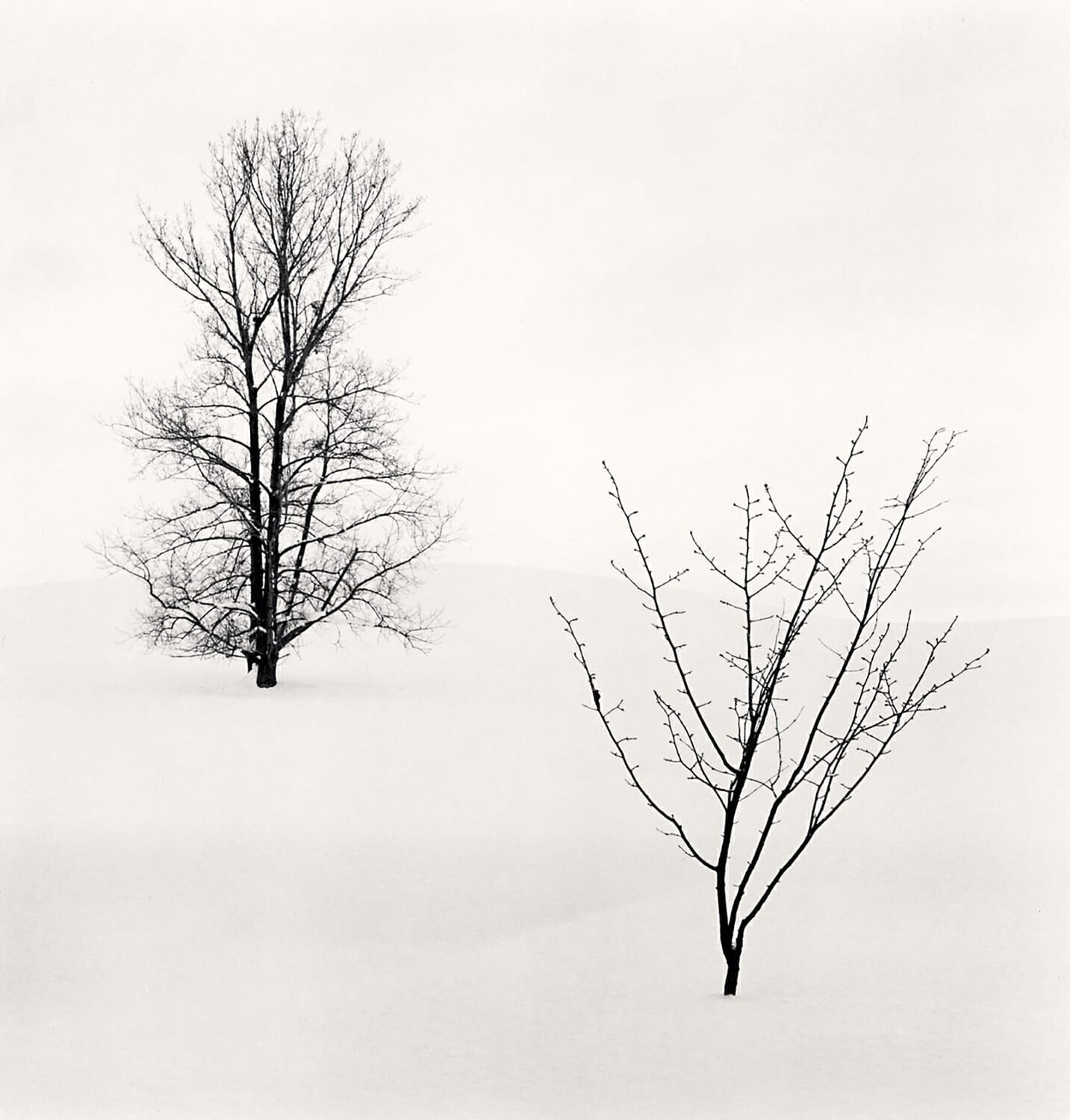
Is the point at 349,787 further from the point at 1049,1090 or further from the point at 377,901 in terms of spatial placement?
the point at 1049,1090

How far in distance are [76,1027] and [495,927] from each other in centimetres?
255

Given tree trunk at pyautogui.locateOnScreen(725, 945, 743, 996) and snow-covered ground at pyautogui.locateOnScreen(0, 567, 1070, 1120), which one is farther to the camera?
tree trunk at pyautogui.locateOnScreen(725, 945, 743, 996)

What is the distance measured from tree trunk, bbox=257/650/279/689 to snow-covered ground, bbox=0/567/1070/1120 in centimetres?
14

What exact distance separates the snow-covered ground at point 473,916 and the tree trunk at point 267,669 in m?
0.14

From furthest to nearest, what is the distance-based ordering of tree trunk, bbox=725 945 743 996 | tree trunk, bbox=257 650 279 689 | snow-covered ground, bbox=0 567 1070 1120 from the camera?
tree trunk, bbox=257 650 279 689 → tree trunk, bbox=725 945 743 996 → snow-covered ground, bbox=0 567 1070 1120

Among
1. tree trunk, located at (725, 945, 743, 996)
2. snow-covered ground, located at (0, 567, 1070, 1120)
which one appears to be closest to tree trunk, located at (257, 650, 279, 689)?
snow-covered ground, located at (0, 567, 1070, 1120)

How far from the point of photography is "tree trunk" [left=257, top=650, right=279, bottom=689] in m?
12.5

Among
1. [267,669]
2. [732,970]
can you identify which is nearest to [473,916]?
[732,970]

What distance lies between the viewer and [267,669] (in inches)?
496

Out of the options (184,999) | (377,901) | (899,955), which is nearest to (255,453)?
(377,901)

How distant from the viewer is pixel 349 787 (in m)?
9.10

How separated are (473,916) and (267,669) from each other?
19.9 feet

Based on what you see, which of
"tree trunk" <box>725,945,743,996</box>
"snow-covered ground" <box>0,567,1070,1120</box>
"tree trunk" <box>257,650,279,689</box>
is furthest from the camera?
"tree trunk" <box>257,650,279,689</box>

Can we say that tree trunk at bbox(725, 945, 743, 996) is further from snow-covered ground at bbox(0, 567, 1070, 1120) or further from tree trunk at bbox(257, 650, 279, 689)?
tree trunk at bbox(257, 650, 279, 689)
